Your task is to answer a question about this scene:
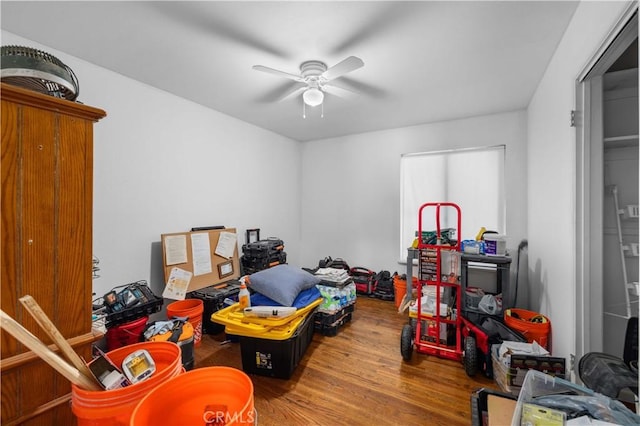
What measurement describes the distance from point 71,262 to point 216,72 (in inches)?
80.3

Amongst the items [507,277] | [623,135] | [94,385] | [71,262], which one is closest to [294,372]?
[94,385]

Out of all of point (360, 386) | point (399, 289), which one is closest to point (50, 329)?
point (360, 386)

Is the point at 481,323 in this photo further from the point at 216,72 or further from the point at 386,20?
the point at 216,72

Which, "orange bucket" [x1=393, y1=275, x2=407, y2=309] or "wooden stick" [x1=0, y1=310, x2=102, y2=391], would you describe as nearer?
"wooden stick" [x1=0, y1=310, x2=102, y2=391]

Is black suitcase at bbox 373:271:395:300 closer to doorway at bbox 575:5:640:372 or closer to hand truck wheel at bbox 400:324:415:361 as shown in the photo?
hand truck wheel at bbox 400:324:415:361

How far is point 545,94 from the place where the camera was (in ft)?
7.56

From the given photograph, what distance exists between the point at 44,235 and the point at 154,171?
1.91 metres

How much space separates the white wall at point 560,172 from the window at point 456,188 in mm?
654

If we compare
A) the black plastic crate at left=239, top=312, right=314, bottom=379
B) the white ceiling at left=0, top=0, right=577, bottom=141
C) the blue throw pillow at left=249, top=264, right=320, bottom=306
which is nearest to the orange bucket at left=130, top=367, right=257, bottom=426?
the black plastic crate at left=239, top=312, right=314, bottom=379

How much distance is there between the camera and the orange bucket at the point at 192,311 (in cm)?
240

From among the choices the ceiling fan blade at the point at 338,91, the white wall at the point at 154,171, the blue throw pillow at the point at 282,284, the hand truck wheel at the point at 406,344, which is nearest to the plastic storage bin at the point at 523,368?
the hand truck wheel at the point at 406,344

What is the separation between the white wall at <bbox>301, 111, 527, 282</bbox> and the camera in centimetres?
323

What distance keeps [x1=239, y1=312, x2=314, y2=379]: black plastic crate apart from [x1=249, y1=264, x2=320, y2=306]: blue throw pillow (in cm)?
27

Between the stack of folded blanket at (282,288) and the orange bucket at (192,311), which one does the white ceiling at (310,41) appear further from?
the orange bucket at (192,311)
